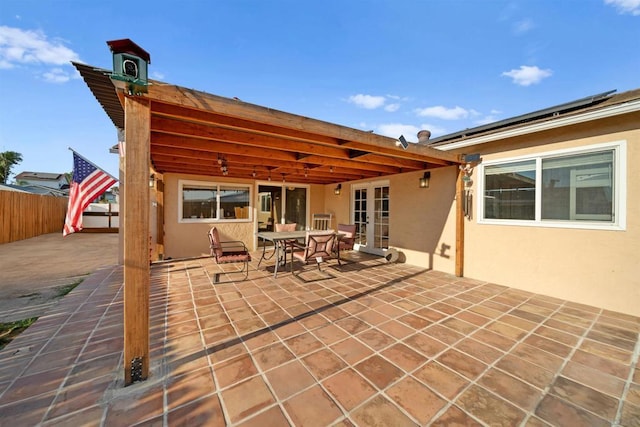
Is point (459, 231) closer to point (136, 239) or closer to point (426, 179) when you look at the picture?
point (426, 179)

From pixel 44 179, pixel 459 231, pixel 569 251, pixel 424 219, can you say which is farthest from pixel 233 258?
pixel 44 179

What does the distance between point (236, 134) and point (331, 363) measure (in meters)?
3.17

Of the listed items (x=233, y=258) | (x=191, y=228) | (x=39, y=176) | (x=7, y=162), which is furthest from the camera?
(x=39, y=176)

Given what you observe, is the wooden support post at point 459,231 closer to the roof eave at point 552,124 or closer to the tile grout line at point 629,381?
the roof eave at point 552,124

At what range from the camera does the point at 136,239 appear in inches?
71.3


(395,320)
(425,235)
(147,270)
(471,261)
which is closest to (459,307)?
(395,320)

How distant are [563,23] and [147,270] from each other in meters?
8.52

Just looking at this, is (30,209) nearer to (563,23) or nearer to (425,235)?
(425,235)

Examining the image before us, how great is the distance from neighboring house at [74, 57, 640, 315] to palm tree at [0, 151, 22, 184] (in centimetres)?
3353

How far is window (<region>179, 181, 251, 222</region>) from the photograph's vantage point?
683cm

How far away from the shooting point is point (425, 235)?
550 centimetres

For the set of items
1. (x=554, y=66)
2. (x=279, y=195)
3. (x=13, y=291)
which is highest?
(x=554, y=66)

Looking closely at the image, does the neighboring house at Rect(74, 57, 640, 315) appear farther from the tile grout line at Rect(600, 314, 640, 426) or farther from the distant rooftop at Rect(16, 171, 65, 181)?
the distant rooftop at Rect(16, 171, 65, 181)

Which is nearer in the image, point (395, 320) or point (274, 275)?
point (395, 320)
